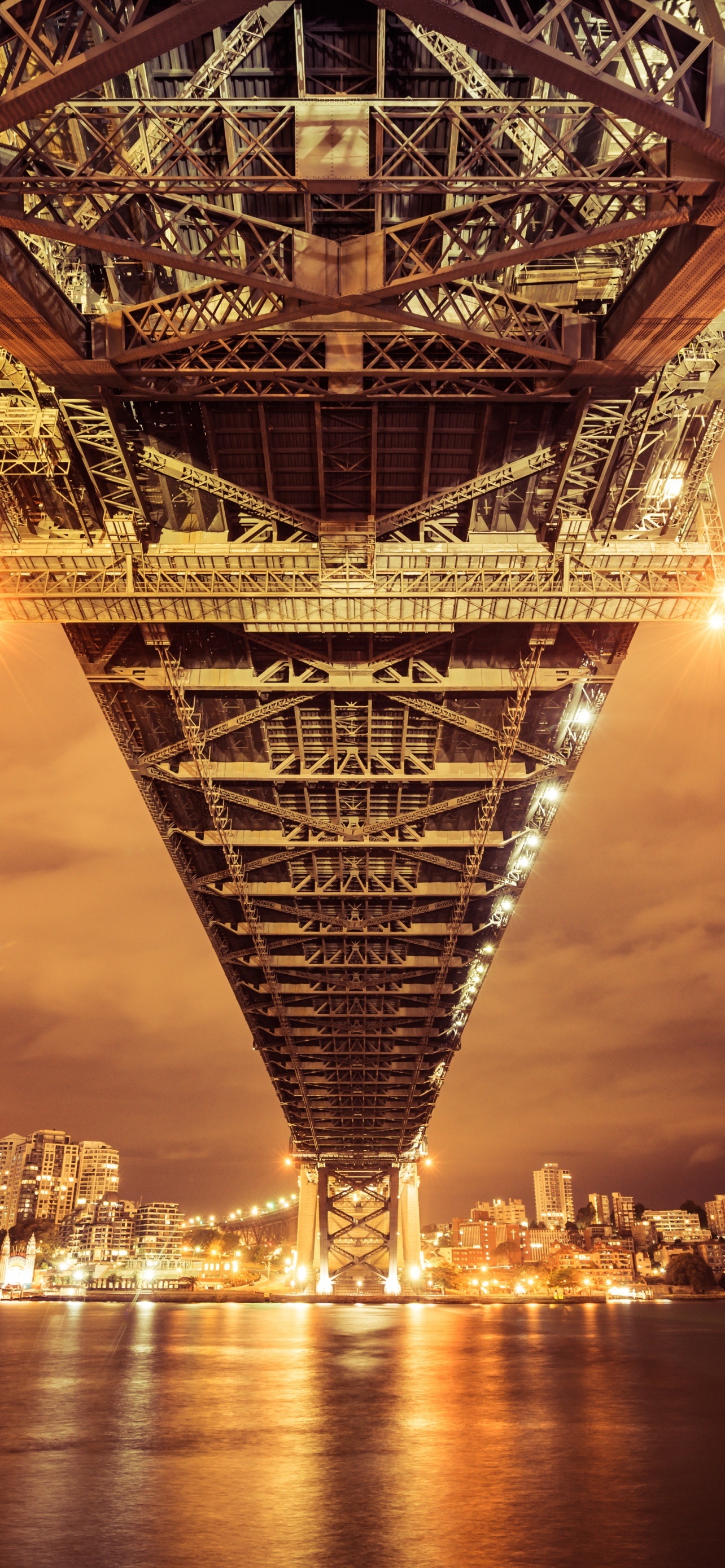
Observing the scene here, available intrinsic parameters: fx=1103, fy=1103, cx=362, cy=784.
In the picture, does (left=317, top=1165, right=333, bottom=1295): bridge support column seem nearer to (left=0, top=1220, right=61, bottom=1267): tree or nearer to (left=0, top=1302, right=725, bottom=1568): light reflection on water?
(left=0, top=1302, right=725, bottom=1568): light reflection on water

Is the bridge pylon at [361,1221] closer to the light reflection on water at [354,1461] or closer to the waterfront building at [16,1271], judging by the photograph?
the waterfront building at [16,1271]

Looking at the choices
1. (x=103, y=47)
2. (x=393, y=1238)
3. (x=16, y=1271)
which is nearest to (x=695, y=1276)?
(x=393, y=1238)

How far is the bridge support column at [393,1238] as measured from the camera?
8894 centimetres

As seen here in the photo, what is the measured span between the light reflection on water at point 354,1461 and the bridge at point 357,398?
→ 42.9 feet

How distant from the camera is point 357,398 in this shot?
18.4m

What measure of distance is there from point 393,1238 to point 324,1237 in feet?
21.2

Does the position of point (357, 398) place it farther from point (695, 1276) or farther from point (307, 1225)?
point (695, 1276)

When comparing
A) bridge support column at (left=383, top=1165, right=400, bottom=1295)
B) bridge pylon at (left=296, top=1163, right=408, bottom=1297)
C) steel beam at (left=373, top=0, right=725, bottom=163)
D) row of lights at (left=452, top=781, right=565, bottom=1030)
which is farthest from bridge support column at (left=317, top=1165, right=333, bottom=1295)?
steel beam at (left=373, top=0, right=725, bottom=163)

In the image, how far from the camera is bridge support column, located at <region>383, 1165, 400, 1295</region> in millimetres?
88938

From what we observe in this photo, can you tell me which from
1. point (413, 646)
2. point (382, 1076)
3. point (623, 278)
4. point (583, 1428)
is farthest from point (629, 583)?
point (382, 1076)

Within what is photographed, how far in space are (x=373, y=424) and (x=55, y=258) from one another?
19.9ft

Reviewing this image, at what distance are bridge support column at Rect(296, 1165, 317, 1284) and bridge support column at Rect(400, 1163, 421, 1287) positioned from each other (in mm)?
7394

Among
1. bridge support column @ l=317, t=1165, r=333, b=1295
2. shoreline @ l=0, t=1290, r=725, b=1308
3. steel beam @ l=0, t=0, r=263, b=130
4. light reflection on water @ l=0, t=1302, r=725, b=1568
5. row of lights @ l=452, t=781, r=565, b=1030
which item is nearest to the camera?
steel beam @ l=0, t=0, r=263, b=130

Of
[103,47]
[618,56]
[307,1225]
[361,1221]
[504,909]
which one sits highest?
[504,909]
